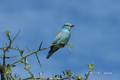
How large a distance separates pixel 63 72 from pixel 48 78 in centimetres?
37

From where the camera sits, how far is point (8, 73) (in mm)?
3182

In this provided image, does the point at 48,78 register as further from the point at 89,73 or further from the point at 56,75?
the point at 89,73

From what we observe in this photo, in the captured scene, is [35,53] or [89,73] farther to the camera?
[89,73]

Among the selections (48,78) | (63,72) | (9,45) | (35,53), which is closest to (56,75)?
(63,72)

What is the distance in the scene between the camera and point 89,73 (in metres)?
3.36

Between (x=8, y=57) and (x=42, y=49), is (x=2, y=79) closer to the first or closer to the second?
(x=8, y=57)

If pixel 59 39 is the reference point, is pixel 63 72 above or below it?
below

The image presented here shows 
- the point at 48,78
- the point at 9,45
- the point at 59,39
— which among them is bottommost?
the point at 48,78

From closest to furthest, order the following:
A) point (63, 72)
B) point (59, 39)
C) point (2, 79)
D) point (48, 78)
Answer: point (2, 79) < point (48, 78) < point (63, 72) < point (59, 39)

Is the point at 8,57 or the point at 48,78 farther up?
the point at 8,57

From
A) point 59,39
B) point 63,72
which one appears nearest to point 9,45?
point 63,72

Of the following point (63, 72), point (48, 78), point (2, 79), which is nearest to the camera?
point (2, 79)

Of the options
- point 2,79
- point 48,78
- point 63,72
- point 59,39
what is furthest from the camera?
point 59,39

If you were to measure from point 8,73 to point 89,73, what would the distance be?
1083mm
